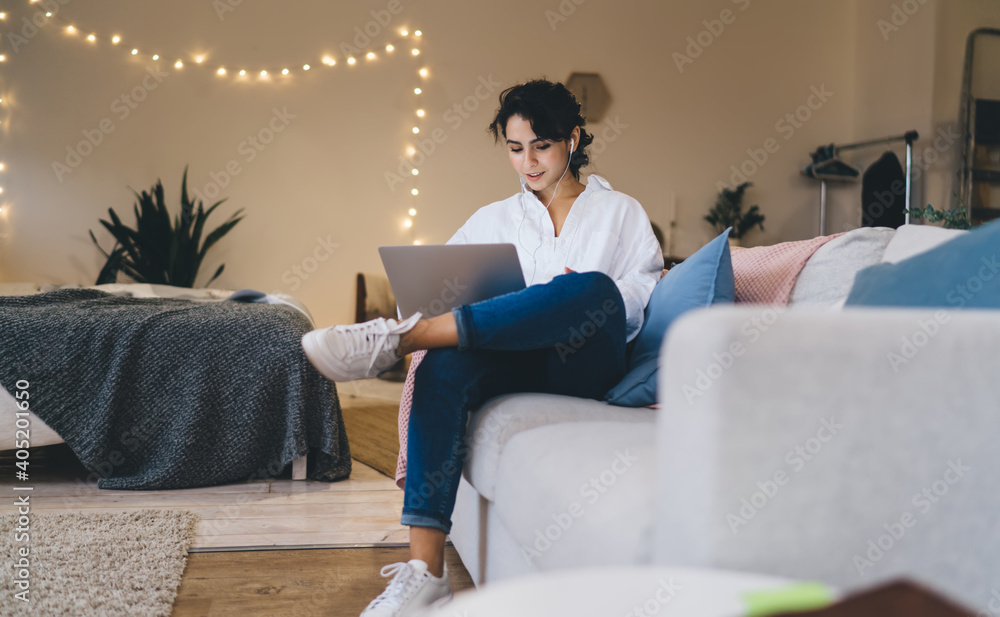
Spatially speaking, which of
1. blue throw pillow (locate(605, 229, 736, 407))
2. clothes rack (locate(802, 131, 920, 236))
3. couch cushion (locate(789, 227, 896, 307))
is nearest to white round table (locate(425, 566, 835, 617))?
blue throw pillow (locate(605, 229, 736, 407))

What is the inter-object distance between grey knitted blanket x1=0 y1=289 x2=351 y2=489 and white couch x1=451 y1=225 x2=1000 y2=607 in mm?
1532

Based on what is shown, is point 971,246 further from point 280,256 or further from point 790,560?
point 280,256

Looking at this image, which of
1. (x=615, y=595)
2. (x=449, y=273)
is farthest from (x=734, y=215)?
(x=615, y=595)

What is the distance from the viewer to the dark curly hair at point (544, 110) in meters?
1.92

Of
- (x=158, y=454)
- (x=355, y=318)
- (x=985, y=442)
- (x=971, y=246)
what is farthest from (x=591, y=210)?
(x=355, y=318)

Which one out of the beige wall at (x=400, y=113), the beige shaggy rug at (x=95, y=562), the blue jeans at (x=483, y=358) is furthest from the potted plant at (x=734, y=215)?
the beige shaggy rug at (x=95, y=562)

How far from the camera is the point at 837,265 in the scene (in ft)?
4.73

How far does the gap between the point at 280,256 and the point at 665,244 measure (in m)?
2.36

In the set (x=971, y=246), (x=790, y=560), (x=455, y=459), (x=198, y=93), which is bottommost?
(x=455, y=459)

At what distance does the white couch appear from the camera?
0.61 meters

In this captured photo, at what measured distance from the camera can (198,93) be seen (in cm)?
400

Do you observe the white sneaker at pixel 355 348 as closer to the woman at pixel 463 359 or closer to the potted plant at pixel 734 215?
the woman at pixel 463 359

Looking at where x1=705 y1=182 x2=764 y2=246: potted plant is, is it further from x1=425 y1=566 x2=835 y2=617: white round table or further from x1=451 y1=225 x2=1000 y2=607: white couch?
x1=425 y1=566 x2=835 y2=617: white round table

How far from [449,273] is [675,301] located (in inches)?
18.4
